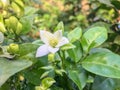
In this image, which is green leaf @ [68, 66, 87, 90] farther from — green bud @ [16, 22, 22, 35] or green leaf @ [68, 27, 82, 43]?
green bud @ [16, 22, 22, 35]

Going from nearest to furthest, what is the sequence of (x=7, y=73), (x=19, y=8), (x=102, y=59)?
(x=7, y=73)
(x=102, y=59)
(x=19, y=8)

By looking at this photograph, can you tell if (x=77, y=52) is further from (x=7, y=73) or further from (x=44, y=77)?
(x=7, y=73)

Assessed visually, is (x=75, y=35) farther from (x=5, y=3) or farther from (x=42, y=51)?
(x=5, y=3)

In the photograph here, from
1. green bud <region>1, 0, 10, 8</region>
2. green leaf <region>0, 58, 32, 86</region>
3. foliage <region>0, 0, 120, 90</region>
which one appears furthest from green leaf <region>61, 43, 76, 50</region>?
green bud <region>1, 0, 10, 8</region>

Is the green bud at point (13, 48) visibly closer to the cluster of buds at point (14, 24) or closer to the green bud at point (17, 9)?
the cluster of buds at point (14, 24)

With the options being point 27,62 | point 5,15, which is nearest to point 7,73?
point 27,62
